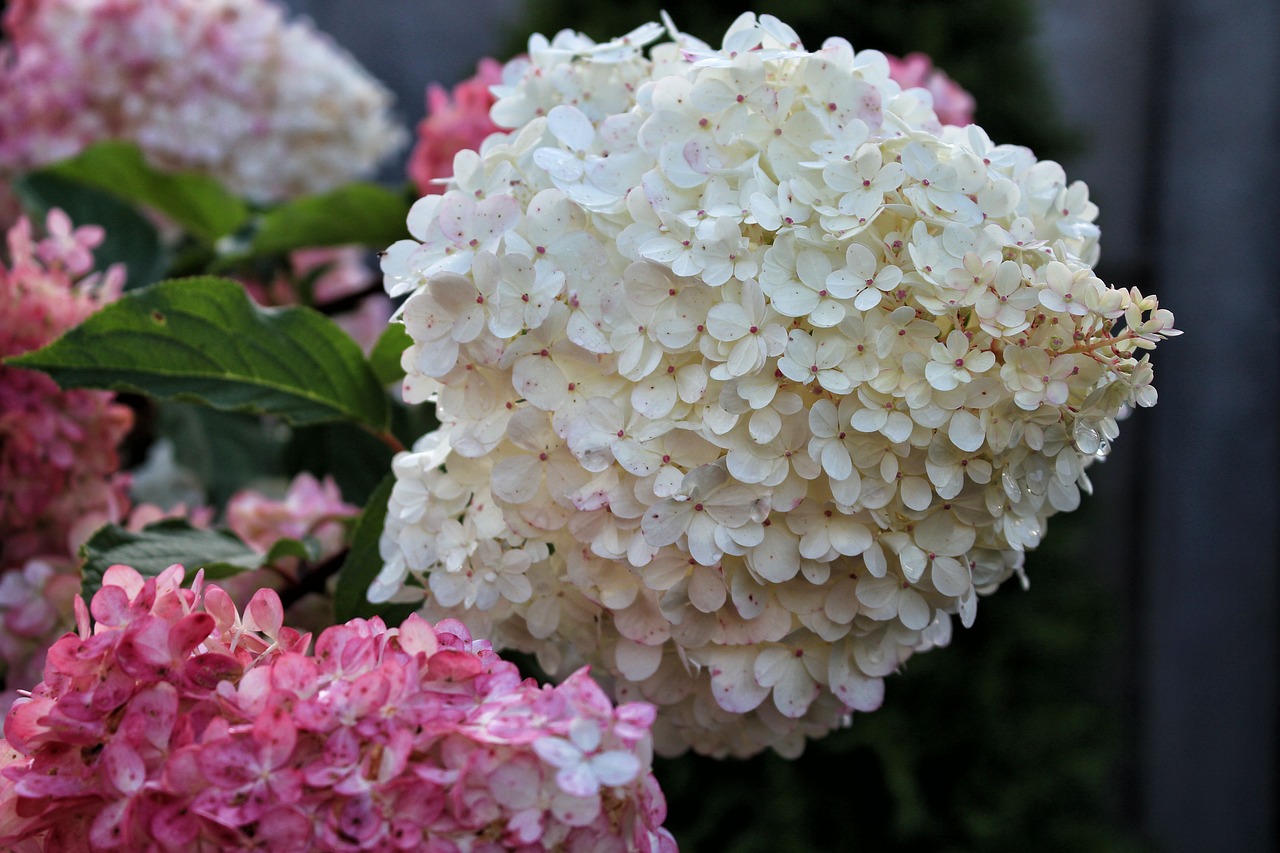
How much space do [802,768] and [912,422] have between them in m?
1.05

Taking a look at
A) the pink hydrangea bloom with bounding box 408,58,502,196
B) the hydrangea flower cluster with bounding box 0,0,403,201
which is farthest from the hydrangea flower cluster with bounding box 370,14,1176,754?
the hydrangea flower cluster with bounding box 0,0,403,201

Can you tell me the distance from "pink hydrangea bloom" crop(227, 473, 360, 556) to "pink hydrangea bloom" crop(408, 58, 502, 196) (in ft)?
0.69

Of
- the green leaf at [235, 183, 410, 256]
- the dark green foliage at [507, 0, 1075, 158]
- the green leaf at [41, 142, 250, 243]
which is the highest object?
the dark green foliage at [507, 0, 1075, 158]

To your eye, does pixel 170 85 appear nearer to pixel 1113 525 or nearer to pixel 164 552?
pixel 164 552

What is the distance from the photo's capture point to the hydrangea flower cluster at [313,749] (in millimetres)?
245

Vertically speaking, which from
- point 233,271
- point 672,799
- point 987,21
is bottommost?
point 672,799

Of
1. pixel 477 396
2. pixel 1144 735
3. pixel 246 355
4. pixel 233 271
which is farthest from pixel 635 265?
pixel 1144 735

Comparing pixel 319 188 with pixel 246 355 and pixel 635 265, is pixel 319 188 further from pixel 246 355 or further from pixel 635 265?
pixel 635 265

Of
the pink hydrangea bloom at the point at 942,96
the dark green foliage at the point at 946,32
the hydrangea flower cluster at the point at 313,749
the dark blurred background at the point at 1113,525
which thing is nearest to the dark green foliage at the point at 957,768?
the dark blurred background at the point at 1113,525

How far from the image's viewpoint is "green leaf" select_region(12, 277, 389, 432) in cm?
43

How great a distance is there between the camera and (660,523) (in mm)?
312

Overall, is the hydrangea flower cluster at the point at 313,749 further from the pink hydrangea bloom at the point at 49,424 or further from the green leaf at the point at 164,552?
the pink hydrangea bloom at the point at 49,424

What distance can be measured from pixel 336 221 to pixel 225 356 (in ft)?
0.75

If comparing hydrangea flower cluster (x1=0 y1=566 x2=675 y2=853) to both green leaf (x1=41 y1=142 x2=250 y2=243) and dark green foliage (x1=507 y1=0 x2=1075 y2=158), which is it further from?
dark green foliage (x1=507 y1=0 x2=1075 y2=158)
